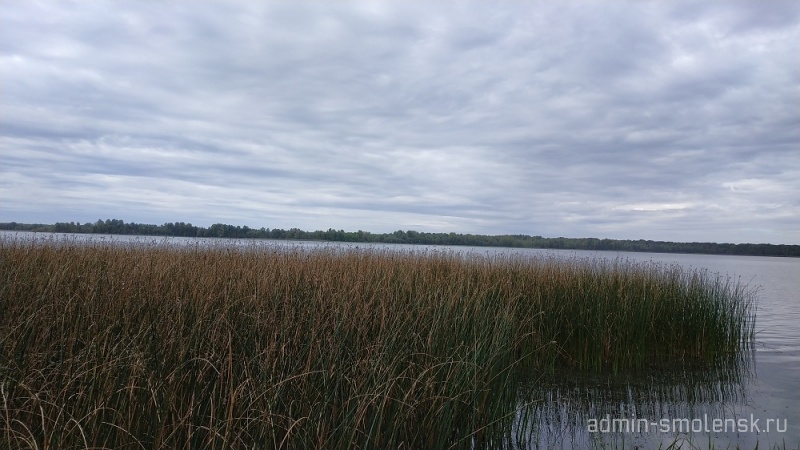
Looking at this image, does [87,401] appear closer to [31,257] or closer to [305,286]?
[305,286]

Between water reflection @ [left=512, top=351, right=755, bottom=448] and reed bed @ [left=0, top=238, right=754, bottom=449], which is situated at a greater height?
reed bed @ [left=0, top=238, right=754, bottom=449]

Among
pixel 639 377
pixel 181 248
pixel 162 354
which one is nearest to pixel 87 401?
pixel 162 354

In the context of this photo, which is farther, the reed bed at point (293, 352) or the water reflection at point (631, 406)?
the water reflection at point (631, 406)

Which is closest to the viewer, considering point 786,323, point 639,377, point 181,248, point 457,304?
point 457,304

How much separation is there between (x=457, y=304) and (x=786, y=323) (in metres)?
12.0

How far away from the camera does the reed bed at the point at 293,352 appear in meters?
2.62

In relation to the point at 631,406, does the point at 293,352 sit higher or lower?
higher

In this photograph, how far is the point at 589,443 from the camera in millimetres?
4617

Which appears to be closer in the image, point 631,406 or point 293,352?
point 293,352

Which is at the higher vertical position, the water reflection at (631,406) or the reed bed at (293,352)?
the reed bed at (293,352)

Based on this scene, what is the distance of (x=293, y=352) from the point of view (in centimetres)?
359

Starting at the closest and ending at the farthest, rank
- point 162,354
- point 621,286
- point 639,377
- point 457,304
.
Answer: point 162,354, point 457,304, point 639,377, point 621,286

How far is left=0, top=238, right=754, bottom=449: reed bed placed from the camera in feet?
8.61

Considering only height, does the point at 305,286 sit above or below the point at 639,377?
above
